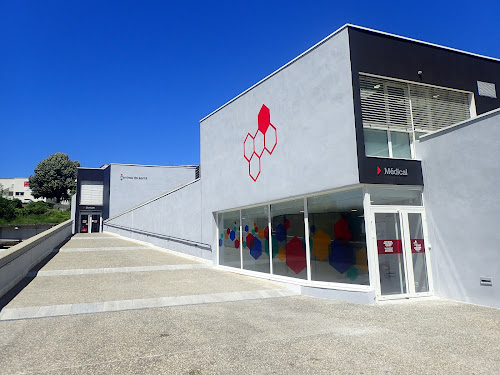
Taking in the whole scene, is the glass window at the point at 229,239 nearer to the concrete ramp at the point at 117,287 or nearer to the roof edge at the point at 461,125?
the concrete ramp at the point at 117,287

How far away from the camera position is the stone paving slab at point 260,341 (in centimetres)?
428

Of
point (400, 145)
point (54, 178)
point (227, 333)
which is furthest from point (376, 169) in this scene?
point (54, 178)

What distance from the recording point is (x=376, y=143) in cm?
873

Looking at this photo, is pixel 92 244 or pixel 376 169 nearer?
pixel 376 169

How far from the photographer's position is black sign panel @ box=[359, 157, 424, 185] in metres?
8.11

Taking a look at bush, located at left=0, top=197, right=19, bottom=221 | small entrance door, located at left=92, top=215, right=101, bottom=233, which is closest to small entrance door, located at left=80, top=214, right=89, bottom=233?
small entrance door, located at left=92, top=215, right=101, bottom=233

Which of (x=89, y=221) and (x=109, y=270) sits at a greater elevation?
(x=89, y=221)

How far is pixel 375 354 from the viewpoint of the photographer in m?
4.70

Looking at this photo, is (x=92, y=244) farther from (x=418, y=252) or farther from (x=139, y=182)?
(x=139, y=182)

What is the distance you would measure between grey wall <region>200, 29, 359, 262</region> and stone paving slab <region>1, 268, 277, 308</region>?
9.34ft

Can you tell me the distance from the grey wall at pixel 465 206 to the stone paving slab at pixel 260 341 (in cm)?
75

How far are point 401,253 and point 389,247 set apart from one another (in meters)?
0.39

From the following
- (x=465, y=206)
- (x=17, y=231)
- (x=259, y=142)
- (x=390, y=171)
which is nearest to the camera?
(x=465, y=206)

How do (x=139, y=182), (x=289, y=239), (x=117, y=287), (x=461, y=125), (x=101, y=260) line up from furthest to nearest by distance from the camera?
(x=139, y=182)
(x=101, y=260)
(x=289, y=239)
(x=117, y=287)
(x=461, y=125)
